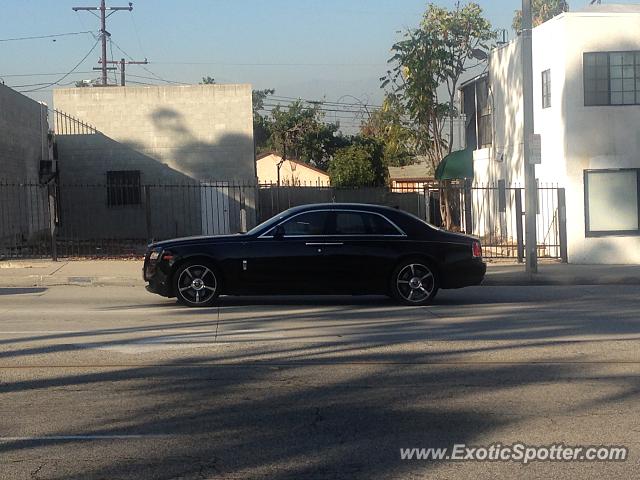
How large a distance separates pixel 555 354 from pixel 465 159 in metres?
23.9

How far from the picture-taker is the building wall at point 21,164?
27188 mm

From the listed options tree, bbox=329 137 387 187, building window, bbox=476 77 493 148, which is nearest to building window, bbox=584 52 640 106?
building window, bbox=476 77 493 148

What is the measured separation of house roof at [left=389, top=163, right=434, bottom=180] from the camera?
5441cm

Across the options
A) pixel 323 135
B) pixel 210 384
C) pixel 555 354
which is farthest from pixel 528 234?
pixel 323 135

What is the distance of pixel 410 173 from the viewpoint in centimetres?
5697

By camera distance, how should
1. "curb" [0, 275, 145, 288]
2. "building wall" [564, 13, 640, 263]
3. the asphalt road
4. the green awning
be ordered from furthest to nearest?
the green awning < "building wall" [564, 13, 640, 263] < "curb" [0, 275, 145, 288] < the asphalt road

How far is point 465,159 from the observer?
111 feet

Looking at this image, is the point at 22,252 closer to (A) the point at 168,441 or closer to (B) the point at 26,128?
(B) the point at 26,128

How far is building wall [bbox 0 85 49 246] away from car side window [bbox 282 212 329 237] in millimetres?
12671

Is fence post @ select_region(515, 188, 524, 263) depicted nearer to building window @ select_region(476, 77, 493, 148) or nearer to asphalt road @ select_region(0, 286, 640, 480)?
building window @ select_region(476, 77, 493, 148)

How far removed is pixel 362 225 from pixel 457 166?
1947 centimetres

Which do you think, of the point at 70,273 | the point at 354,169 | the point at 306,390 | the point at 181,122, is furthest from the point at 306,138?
the point at 306,390

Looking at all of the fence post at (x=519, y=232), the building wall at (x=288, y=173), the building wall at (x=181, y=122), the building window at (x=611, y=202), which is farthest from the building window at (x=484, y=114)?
the building wall at (x=288, y=173)

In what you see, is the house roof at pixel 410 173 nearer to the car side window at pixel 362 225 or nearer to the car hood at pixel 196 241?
the car side window at pixel 362 225
